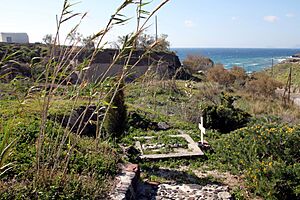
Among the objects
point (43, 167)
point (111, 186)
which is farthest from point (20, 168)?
point (111, 186)

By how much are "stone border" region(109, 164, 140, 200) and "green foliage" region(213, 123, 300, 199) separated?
1449 millimetres

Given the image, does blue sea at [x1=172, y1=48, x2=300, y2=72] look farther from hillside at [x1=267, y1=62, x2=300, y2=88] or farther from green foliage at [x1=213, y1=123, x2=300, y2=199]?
green foliage at [x1=213, y1=123, x2=300, y2=199]

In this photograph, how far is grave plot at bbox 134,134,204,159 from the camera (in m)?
5.46

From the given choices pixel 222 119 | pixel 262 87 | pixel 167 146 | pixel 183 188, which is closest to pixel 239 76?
pixel 262 87

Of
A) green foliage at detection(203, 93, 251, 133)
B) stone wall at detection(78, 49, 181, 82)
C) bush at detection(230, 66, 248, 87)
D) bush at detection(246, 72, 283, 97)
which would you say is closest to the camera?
stone wall at detection(78, 49, 181, 82)

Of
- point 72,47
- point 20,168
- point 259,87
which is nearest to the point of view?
point 72,47

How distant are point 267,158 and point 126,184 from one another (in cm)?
206

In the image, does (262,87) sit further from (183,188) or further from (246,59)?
(246,59)

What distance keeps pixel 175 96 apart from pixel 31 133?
8.36 m

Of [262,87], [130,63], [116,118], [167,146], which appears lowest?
[167,146]

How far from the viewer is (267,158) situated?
4.33 meters

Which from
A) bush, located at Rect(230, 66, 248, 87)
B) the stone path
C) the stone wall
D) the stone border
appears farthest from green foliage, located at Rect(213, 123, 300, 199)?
bush, located at Rect(230, 66, 248, 87)

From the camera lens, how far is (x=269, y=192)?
3691 mm

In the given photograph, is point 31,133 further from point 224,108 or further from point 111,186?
point 224,108
